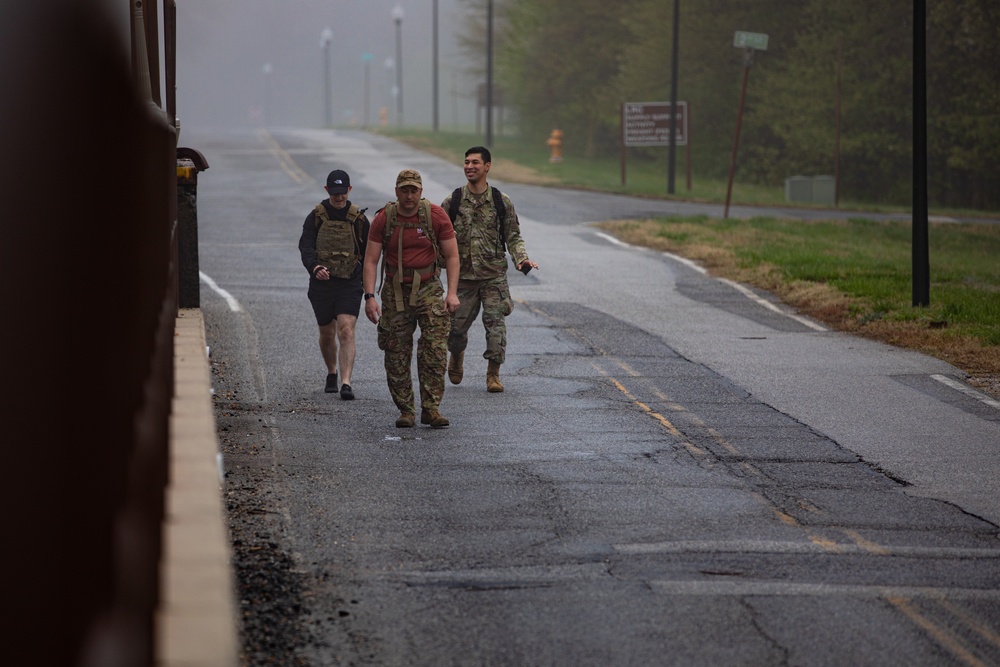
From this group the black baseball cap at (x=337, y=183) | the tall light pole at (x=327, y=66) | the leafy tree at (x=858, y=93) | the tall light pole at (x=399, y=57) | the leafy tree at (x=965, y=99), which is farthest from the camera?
the tall light pole at (x=327, y=66)

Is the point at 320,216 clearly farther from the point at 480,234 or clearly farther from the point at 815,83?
the point at 815,83

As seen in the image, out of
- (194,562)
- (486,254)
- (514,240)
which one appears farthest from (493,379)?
(194,562)

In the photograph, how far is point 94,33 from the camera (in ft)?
3.94

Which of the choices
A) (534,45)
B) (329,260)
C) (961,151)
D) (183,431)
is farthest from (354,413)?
(534,45)

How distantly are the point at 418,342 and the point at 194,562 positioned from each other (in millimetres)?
8235

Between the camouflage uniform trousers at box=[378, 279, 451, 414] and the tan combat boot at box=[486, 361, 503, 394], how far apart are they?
1.34 m

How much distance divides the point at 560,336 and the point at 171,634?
13.1 m

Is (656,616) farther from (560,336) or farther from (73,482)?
(560,336)

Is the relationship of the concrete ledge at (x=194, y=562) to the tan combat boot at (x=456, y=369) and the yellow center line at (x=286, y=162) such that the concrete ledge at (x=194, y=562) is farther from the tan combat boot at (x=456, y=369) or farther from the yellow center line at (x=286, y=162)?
the yellow center line at (x=286, y=162)

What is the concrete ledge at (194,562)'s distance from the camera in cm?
162

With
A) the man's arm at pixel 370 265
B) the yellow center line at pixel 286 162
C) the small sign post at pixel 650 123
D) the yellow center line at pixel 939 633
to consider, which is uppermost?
the small sign post at pixel 650 123

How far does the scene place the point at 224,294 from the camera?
17781 millimetres

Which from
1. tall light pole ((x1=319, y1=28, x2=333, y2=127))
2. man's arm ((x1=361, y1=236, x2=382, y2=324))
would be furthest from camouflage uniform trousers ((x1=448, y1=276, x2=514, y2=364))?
tall light pole ((x1=319, y1=28, x2=333, y2=127))

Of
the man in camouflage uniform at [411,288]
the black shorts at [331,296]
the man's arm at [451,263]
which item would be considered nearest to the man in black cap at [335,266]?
the black shorts at [331,296]
